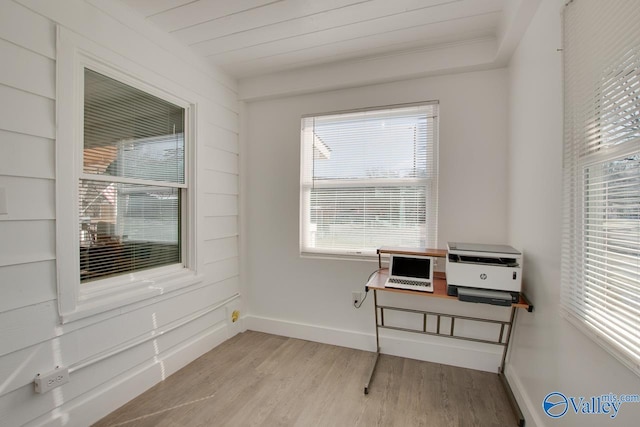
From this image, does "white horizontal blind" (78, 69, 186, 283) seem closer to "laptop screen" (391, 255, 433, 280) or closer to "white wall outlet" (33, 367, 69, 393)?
"white wall outlet" (33, 367, 69, 393)

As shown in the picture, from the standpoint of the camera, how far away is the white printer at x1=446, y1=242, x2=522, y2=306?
171 centimetres

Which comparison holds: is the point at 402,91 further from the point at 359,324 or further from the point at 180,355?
the point at 180,355

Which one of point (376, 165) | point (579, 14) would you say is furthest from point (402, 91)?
point (579, 14)

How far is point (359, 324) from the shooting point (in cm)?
258

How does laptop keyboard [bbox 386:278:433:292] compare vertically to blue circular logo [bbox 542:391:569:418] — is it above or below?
above

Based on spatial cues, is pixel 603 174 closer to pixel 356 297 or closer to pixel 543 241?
pixel 543 241

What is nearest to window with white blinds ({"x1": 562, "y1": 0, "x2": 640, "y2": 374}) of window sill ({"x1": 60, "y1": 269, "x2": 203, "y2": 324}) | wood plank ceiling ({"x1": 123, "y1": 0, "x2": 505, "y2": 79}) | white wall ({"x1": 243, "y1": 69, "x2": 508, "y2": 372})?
wood plank ceiling ({"x1": 123, "y1": 0, "x2": 505, "y2": 79})

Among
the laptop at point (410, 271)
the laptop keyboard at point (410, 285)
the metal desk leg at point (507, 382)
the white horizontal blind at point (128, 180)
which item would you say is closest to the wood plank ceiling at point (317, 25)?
the white horizontal blind at point (128, 180)

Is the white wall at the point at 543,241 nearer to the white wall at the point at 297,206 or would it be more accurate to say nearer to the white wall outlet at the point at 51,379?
the white wall at the point at 297,206

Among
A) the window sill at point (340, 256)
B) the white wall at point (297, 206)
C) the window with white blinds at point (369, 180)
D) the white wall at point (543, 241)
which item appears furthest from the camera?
the window sill at point (340, 256)

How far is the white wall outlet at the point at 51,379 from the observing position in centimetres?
141

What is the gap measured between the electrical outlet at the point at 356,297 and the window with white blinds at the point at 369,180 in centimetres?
36

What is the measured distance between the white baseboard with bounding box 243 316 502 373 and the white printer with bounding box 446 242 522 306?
0.78m

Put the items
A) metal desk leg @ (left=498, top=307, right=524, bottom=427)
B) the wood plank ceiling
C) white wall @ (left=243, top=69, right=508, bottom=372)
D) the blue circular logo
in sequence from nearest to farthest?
the blue circular logo, metal desk leg @ (left=498, top=307, right=524, bottom=427), the wood plank ceiling, white wall @ (left=243, top=69, right=508, bottom=372)
